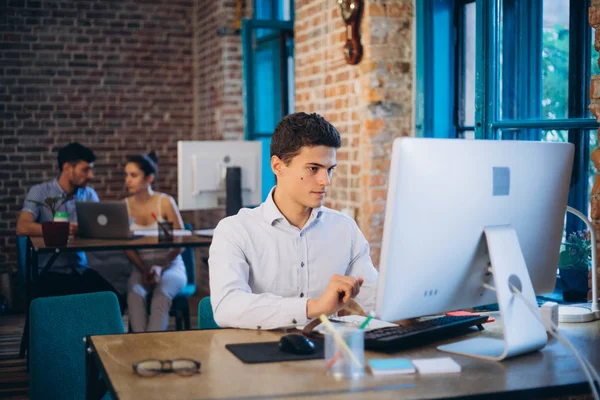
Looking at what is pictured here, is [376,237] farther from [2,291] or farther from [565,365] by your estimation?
[2,291]

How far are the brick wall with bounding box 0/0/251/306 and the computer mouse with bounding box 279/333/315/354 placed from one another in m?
4.79

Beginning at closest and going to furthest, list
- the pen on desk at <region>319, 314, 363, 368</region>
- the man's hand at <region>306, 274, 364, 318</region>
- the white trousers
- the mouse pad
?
the pen on desk at <region>319, 314, 363, 368</region>
the mouse pad
the man's hand at <region>306, 274, 364, 318</region>
the white trousers

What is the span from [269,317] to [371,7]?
225 cm

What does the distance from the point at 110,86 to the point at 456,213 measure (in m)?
5.85

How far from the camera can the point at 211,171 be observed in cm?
480

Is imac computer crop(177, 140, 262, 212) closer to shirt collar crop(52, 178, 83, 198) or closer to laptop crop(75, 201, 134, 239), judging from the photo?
laptop crop(75, 201, 134, 239)

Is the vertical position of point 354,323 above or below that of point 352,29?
below

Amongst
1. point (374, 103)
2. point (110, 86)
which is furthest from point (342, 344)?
point (110, 86)

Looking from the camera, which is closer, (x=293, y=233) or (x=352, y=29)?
(x=293, y=233)

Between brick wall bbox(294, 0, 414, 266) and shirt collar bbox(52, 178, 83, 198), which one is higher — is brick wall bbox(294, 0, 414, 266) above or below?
above

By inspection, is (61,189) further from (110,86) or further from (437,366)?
(437,366)

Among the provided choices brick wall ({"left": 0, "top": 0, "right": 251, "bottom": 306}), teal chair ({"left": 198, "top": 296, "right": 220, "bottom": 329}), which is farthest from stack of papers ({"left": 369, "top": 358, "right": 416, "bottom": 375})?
brick wall ({"left": 0, "top": 0, "right": 251, "bottom": 306})

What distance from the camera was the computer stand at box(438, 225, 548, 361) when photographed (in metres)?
2.02

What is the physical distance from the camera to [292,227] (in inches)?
104
